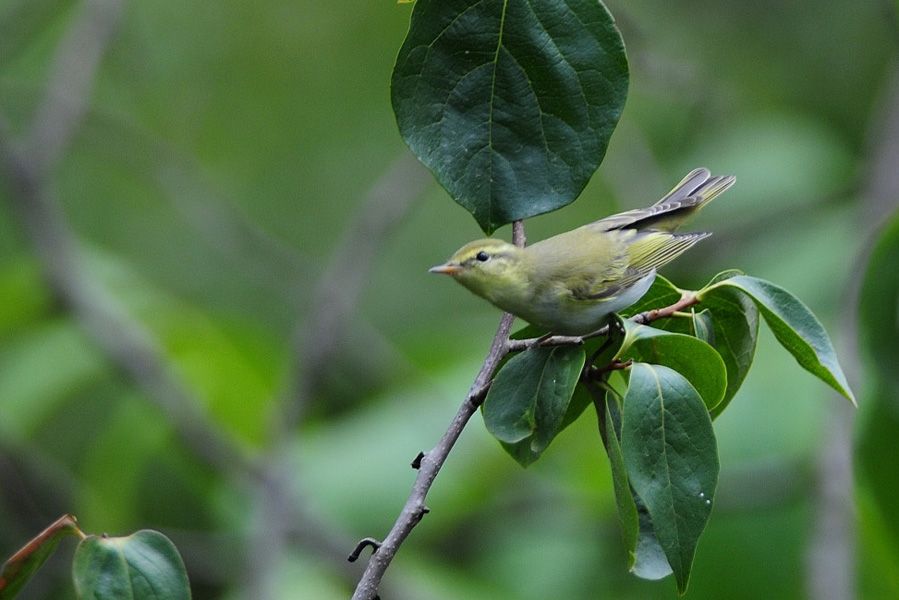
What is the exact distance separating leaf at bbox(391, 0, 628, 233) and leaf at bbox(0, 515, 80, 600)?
2.62ft

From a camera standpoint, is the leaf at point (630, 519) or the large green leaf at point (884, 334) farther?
the large green leaf at point (884, 334)

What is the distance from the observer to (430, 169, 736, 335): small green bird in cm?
210

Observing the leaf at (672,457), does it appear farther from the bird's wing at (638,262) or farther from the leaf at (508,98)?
the bird's wing at (638,262)

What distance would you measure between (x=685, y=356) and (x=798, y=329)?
0.18 meters

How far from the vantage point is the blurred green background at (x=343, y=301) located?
461 centimetres

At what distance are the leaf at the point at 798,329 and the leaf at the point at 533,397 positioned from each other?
295 millimetres

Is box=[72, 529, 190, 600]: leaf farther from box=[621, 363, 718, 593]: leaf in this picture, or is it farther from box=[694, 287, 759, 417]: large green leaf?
box=[694, 287, 759, 417]: large green leaf

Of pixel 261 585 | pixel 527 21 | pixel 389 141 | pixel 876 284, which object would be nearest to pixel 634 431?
pixel 527 21

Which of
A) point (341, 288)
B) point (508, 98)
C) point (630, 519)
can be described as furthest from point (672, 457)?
point (341, 288)

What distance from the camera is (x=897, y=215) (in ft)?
9.61

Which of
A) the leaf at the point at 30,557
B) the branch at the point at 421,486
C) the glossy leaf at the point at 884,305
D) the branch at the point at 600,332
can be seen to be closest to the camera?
the branch at the point at 421,486

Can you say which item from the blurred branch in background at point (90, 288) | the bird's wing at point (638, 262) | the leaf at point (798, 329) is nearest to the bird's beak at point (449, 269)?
the bird's wing at point (638, 262)

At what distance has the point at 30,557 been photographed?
1.70 metres

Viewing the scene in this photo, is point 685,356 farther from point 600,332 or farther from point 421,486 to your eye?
point 421,486
